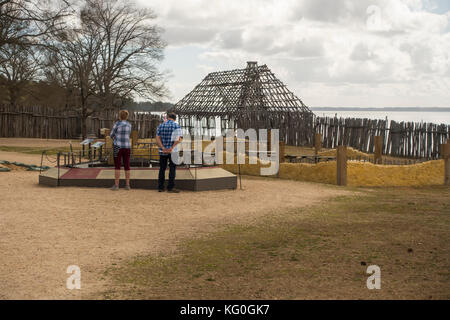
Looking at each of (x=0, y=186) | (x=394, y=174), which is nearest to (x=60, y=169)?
(x=0, y=186)

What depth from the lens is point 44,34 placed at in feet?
86.0

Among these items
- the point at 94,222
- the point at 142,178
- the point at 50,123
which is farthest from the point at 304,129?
the point at 94,222

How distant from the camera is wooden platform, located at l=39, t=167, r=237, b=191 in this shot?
1285cm

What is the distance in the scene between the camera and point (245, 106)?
106 feet

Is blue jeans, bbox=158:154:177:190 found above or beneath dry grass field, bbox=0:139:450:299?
above

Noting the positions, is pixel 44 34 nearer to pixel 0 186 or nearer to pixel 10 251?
pixel 0 186

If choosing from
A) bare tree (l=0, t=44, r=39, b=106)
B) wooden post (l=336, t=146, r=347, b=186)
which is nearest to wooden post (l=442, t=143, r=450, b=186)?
wooden post (l=336, t=146, r=347, b=186)

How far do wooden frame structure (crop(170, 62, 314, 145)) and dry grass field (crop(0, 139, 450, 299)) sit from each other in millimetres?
18776

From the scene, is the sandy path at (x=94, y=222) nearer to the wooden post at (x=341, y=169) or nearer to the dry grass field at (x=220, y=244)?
the dry grass field at (x=220, y=244)

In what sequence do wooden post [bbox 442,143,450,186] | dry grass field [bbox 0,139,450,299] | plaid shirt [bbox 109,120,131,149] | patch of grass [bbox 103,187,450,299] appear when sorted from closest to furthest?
1. patch of grass [bbox 103,187,450,299]
2. dry grass field [bbox 0,139,450,299]
3. plaid shirt [bbox 109,120,131,149]
4. wooden post [bbox 442,143,450,186]

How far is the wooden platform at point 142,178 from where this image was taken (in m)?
12.9

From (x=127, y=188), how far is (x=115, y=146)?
1.00 meters

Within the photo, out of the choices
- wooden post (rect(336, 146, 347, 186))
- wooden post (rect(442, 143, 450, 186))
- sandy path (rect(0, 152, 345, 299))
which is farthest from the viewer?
wooden post (rect(442, 143, 450, 186))

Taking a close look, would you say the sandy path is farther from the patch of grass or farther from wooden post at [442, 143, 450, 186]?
wooden post at [442, 143, 450, 186]
